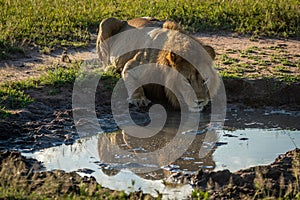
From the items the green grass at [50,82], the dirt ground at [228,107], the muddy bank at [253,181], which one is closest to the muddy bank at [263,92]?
the dirt ground at [228,107]

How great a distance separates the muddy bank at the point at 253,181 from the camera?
261 inches

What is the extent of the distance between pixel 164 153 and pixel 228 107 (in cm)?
234

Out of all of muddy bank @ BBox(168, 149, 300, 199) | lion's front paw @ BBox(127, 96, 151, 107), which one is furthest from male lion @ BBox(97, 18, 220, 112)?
muddy bank @ BBox(168, 149, 300, 199)

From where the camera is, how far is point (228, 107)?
10.6 metres

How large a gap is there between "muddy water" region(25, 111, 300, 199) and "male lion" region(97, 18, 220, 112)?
49 centimetres

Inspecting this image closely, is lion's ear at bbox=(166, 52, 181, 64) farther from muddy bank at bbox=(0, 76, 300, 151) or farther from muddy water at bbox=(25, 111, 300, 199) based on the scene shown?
muddy bank at bbox=(0, 76, 300, 151)

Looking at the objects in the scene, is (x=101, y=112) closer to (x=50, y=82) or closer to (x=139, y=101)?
(x=139, y=101)

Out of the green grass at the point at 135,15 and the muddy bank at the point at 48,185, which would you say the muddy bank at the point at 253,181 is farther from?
the green grass at the point at 135,15

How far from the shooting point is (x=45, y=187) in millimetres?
6398

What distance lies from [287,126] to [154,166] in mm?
2694

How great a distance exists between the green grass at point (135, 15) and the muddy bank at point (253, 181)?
235 inches

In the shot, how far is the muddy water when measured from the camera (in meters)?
7.63

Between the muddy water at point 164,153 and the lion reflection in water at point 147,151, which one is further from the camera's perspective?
the lion reflection in water at point 147,151

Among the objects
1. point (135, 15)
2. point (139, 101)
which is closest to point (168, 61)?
point (139, 101)
